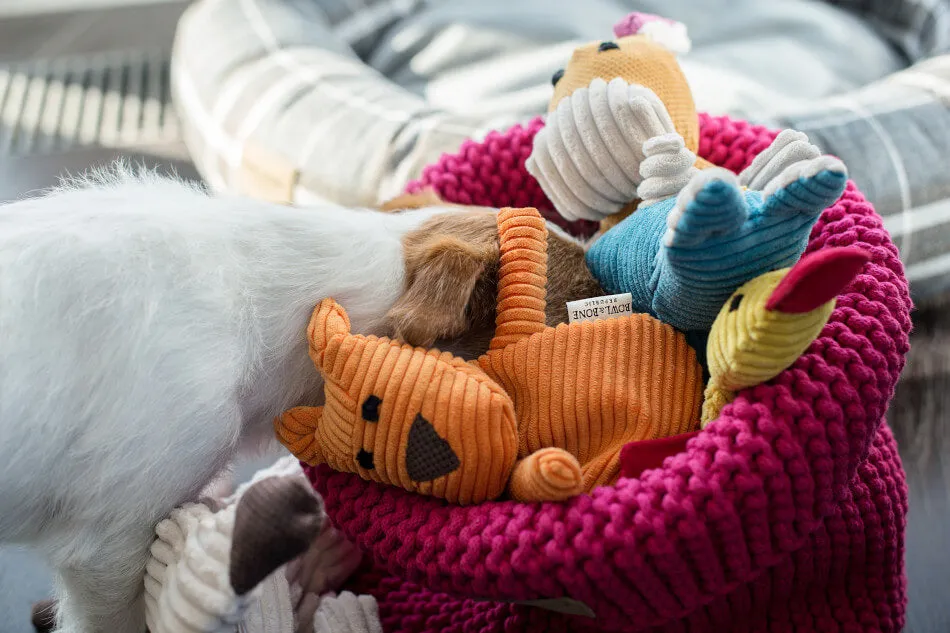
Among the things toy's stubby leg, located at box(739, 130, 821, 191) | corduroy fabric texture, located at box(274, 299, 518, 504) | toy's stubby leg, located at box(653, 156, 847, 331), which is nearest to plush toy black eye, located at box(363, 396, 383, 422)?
corduroy fabric texture, located at box(274, 299, 518, 504)

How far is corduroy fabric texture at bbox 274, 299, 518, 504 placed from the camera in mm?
597

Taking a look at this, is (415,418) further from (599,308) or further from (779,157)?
(779,157)

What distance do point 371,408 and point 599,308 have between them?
0.76ft

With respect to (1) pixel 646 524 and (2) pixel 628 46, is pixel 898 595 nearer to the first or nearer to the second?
(1) pixel 646 524

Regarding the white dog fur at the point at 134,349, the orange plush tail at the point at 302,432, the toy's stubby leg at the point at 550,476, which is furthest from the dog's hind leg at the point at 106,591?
the toy's stubby leg at the point at 550,476

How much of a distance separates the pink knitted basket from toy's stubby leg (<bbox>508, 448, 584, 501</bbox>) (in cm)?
1

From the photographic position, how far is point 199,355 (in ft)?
2.01

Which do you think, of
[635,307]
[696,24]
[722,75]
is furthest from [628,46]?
[696,24]

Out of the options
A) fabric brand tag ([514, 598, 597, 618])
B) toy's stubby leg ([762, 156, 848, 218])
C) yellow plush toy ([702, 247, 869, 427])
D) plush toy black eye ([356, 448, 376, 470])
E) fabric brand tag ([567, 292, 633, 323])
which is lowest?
fabric brand tag ([514, 598, 597, 618])

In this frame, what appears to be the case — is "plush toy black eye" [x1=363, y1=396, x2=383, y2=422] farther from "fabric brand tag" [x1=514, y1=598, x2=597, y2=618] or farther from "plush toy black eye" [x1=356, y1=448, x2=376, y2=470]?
"fabric brand tag" [x1=514, y1=598, x2=597, y2=618]

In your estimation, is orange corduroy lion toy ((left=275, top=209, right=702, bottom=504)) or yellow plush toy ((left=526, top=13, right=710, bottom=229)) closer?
orange corduroy lion toy ((left=275, top=209, right=702, bottom=504))

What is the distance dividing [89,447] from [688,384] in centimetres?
46

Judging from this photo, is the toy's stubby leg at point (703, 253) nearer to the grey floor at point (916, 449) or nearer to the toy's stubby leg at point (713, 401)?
the toy's stubby leg at point (713, 401)

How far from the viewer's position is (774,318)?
0.53 metres
